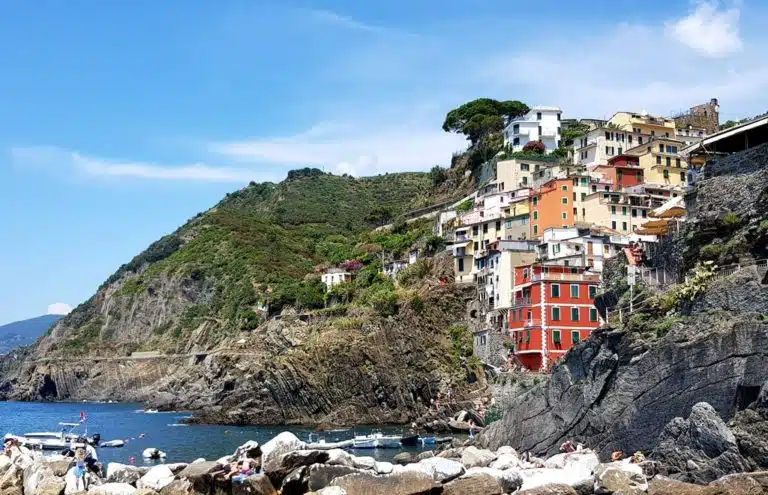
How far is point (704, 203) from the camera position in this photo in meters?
43.3

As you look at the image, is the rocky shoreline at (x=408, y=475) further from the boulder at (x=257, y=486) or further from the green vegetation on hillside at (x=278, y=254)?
the green vegetation on hillside at (x=278, y=254)

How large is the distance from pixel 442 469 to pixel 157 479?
864 centimetres

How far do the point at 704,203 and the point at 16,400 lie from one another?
131 m

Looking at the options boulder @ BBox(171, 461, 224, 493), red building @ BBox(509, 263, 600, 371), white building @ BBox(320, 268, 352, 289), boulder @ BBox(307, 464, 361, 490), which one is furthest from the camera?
white building @ BBox(320, 268, 352, 289)

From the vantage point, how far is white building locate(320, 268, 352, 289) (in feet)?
346

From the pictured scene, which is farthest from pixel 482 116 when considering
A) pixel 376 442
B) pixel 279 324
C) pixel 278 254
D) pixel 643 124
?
pixel 376 442

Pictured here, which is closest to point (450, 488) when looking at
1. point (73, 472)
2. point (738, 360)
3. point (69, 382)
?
point (73, 472)

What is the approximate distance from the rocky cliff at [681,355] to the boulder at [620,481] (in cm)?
900

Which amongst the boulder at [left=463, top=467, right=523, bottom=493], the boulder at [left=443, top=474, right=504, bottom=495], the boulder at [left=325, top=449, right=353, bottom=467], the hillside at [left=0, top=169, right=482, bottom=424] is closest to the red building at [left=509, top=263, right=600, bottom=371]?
the hillside at [left=0, top=169, right=482, bottom=424]

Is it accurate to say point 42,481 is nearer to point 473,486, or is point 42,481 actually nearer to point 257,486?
point 257,486

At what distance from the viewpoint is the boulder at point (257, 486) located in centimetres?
2178

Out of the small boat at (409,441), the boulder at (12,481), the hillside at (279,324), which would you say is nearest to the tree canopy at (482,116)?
the hillside at (279,324)

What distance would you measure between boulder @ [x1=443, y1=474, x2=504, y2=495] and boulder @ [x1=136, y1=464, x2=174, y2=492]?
8.42m

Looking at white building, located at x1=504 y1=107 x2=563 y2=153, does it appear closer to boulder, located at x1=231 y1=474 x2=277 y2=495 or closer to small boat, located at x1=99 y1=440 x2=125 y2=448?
small boat, located at x1=99 y1=440 x2=125 y2=448
